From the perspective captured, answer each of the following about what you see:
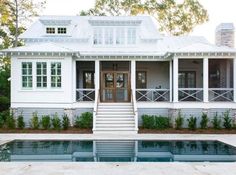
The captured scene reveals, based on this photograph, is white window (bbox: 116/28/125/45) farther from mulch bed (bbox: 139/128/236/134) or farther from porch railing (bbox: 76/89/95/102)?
mulch bed (bbox: 139/128/236/134)

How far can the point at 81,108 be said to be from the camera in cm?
2052

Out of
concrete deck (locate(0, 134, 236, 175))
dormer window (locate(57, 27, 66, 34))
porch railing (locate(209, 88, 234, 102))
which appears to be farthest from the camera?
dormer window (locate(57, 27, 66, 34))

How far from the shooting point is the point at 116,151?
12.4 metres

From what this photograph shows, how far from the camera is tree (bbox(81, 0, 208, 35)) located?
125ft

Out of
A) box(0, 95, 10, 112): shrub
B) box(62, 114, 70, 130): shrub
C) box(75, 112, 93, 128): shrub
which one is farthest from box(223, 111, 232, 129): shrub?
box(0, 95, 10, 112): shrub

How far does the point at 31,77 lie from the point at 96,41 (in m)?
5.68

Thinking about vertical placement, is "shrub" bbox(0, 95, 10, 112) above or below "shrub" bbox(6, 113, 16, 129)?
above

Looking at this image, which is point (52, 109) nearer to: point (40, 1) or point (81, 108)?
point (81, 108)

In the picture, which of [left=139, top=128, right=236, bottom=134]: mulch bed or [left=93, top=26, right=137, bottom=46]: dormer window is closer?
[left=139, top=128, right=236, bottom=134]: mulch bed

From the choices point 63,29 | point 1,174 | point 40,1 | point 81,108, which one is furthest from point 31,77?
point 40,1

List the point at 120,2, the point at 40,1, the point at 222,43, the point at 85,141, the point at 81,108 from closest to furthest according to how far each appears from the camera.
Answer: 1. the point at 85,141
2. the point at 81,108
3. the point at 222,43
4. the point at 40,1
5. the point at 120,2

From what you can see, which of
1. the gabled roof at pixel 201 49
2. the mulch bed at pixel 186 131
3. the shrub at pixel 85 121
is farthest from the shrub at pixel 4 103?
the gabled roof at pixel 201 49

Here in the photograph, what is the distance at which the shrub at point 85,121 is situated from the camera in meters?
19.3

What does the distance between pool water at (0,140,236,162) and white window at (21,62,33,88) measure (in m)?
6.01
